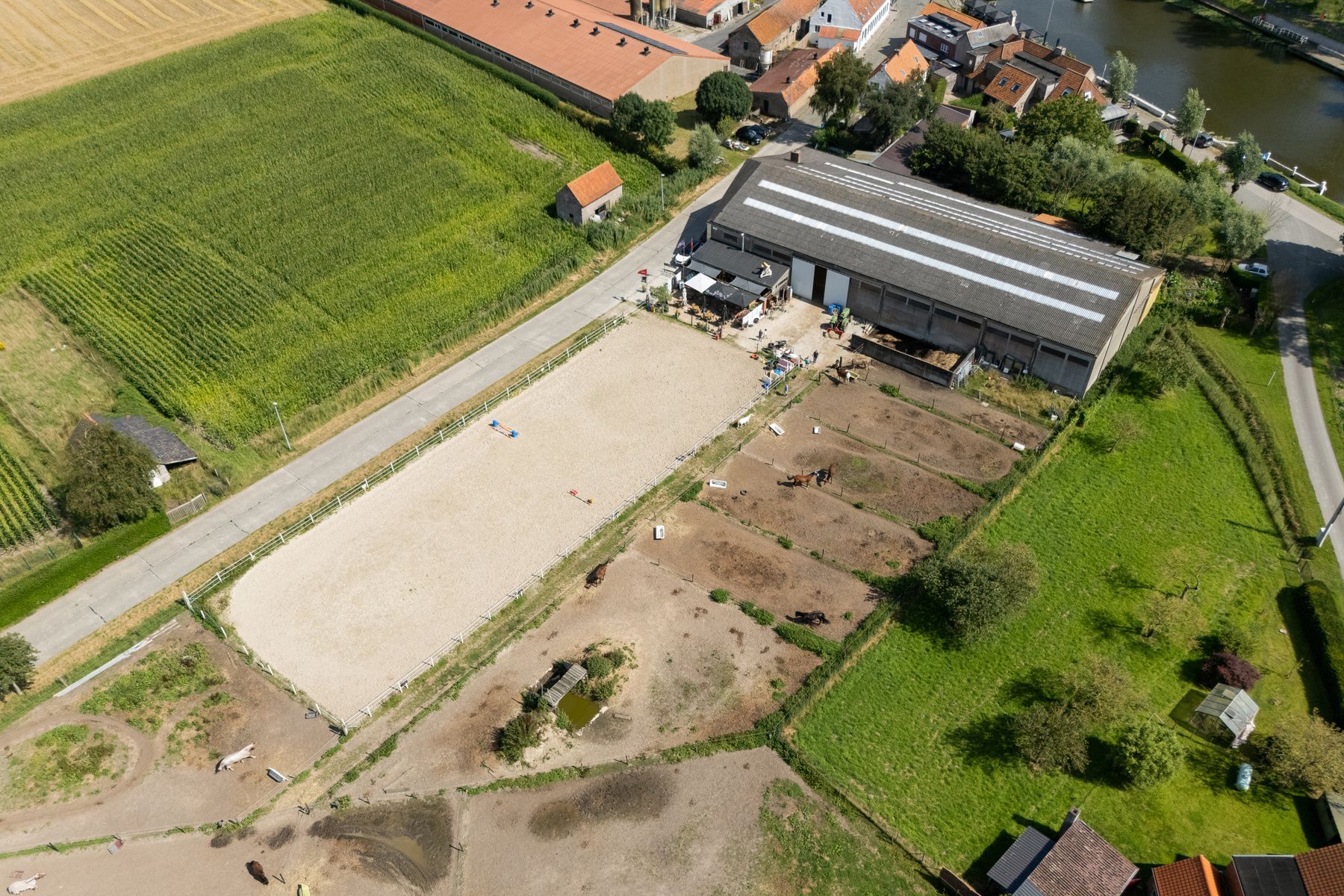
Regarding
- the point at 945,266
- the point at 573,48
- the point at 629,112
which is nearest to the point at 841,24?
the point at 573,48

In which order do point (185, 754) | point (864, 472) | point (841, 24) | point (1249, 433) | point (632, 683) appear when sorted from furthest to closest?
point (841, 24) → point (1249, 433) → point (864, 472) → point (632, 683) → point (185, 754)

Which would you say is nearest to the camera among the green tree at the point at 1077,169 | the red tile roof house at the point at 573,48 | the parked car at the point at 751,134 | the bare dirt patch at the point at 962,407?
the bare dirt patch at the point at 962,407

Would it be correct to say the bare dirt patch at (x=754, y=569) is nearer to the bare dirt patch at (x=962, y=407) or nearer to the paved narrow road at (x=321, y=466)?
the bare dirt patch at (x=962, y=407)

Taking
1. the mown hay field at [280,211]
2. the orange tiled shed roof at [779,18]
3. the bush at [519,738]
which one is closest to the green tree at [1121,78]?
the orange tiled shed roof at [779,18]

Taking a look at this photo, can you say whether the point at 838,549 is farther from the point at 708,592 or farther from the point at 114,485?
the point at 114,485

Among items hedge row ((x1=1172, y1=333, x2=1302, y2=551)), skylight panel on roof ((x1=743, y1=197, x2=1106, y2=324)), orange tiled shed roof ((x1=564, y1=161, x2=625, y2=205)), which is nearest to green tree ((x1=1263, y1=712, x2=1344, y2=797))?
hedge row ((x1=1172, y1=333, x2=1302, y2=551))

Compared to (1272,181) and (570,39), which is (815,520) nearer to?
(1272,181)

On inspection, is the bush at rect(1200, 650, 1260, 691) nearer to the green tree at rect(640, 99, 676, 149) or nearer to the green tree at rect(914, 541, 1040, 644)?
the green tree at rect(914, 541, 1040, 644)
